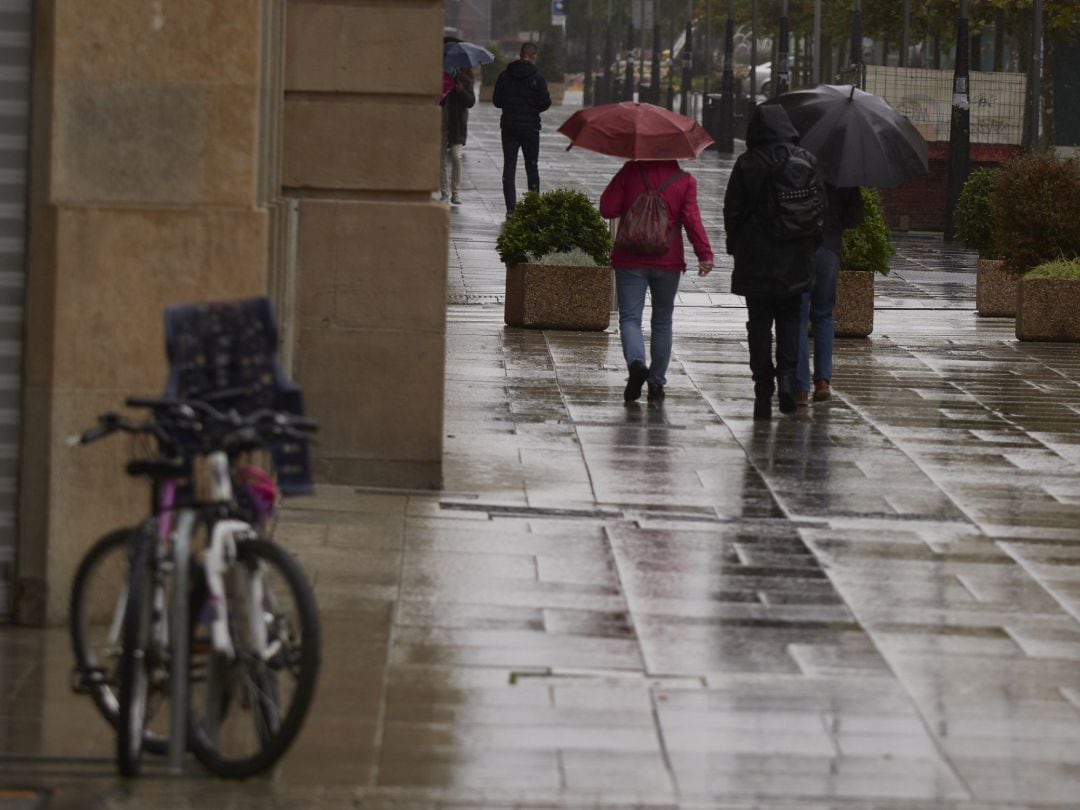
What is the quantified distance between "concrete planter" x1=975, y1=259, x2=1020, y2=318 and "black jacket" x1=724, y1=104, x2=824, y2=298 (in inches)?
274

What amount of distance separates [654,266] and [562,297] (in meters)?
4.04

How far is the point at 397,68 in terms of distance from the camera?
33.4 feet

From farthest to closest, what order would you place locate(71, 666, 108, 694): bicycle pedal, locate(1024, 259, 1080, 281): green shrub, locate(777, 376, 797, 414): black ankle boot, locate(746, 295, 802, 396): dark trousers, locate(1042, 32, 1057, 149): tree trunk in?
1. locate(1042, 32, 1057, 149): tree trunk
2. locate(1024, 259, 1080, 281): green shrub
3. locate(777, 376, 797, 414): black ankle boot
4. locate(746, 295, 802, 396): dark trousers
5. locate(71, 666, 108, 694): bicycle pedal

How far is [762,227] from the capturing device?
12.7 metres

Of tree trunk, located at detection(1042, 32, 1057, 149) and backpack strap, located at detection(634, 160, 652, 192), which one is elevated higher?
tree trunk, located at detection(1042, 32, 1057, 149)

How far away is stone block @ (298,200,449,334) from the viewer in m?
10.2

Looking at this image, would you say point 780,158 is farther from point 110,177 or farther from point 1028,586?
point 110,177

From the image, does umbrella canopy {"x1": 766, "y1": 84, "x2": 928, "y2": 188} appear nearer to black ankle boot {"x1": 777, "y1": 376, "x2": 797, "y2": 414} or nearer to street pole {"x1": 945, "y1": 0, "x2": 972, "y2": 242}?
black ankle boot {"x1": 777, "y1": 376, "x2": 797, "y2": 414}

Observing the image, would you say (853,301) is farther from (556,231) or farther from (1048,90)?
(1048,90)

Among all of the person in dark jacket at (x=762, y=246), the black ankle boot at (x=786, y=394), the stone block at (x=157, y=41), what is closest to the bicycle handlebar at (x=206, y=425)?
the stone block at (x=157, y=41)

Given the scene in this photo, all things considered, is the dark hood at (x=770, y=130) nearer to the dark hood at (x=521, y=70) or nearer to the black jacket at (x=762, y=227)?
the black jacket at (x=762, y=227)

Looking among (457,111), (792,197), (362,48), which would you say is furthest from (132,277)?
(457,111)

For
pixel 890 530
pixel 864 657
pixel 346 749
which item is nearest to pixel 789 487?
pixel 890 530

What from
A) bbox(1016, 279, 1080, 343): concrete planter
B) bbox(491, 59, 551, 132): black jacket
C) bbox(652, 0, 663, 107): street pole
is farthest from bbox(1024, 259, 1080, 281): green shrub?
bbox(652, 0, 663, 107): street pole
